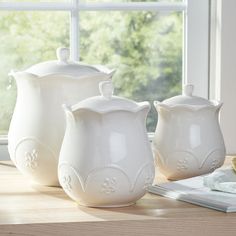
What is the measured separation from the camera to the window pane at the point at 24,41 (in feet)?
6.26

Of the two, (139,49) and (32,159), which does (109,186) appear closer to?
(32,159)

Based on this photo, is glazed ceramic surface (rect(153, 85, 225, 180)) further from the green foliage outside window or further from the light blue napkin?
the green foliage outside window

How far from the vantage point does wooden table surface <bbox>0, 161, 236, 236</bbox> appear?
113 cm

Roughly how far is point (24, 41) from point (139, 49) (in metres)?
0.29

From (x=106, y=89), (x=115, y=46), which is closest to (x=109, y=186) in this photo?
(x=106, y=89)

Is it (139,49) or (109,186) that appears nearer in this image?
(109,186)

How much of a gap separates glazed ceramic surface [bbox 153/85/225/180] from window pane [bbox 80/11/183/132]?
491 mm

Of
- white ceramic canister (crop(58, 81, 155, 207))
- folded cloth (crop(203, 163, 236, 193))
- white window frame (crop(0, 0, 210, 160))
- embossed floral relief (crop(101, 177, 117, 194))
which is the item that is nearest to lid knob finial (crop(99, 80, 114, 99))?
white ceramic canister (crop(58, 81, 155, 207))

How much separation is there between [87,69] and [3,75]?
0.55 metres

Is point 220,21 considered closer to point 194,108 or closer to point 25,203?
point 194,108

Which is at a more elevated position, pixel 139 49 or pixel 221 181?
pixel 139 49

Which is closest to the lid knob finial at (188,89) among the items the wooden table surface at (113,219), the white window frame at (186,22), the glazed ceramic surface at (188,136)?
the glazed ceramic surface at (188,136)

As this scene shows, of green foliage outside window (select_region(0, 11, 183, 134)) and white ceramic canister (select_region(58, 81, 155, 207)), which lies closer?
white ceramic canister (select_region(58, 81, 155, 207))

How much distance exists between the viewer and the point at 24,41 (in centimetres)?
192
